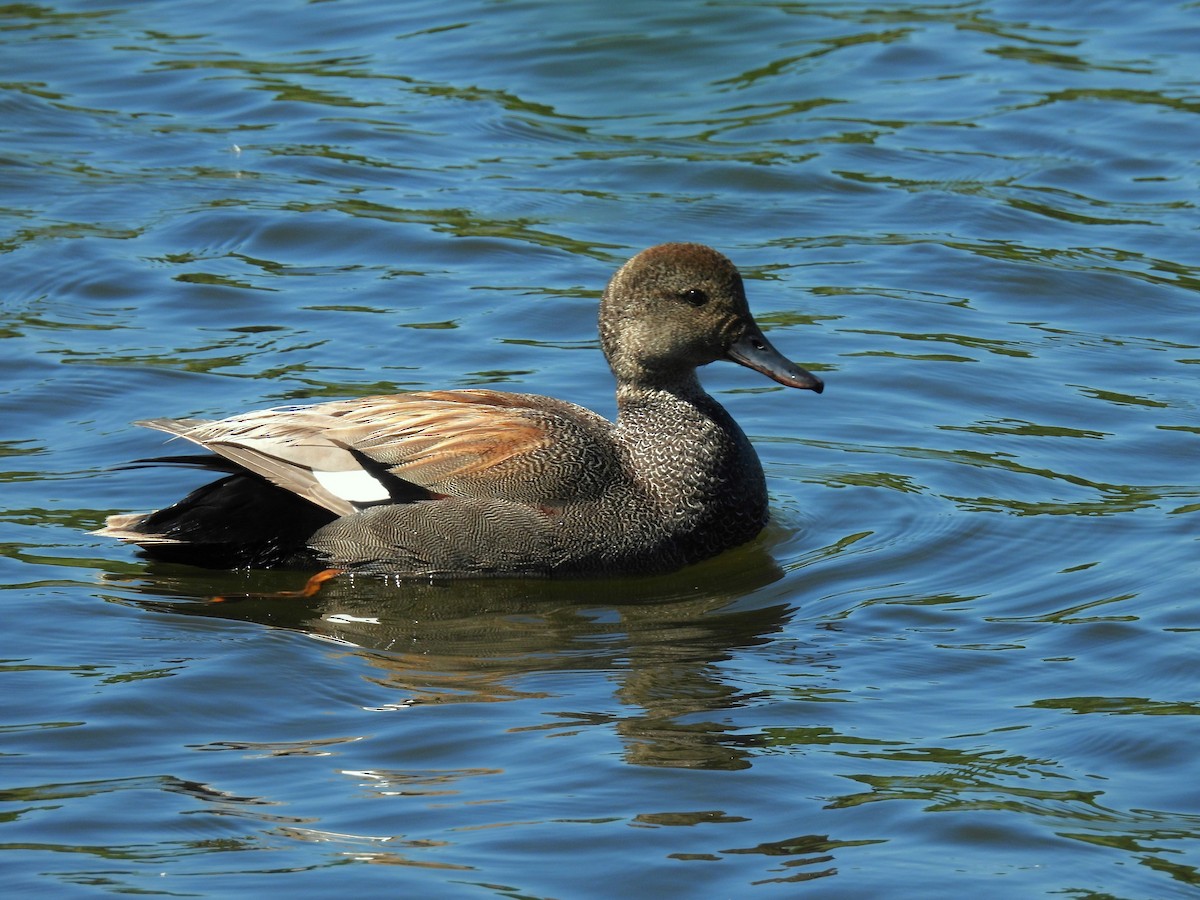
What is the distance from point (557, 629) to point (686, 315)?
4.73 feet

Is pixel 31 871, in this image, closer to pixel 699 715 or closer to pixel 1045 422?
pixel 699 715

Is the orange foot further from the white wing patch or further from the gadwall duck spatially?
the white wing patch

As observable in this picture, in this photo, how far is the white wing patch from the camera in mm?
7613

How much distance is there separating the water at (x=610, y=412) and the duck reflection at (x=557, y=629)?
22 millimetres

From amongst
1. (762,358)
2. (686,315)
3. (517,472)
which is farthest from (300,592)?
(762,358)

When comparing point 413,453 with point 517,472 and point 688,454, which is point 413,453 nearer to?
point 517,472

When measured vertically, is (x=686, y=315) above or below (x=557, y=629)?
above

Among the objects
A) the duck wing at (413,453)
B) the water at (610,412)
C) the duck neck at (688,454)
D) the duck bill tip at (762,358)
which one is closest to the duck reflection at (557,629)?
the water at (610,412)

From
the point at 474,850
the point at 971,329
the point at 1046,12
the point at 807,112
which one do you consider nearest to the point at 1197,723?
the point at 474,850

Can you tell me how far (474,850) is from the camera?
18.0 ft

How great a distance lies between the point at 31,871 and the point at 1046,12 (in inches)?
432

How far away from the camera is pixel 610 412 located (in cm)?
941

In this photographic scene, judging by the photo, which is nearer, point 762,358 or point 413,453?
point 413,453

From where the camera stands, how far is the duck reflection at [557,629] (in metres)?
6.42
